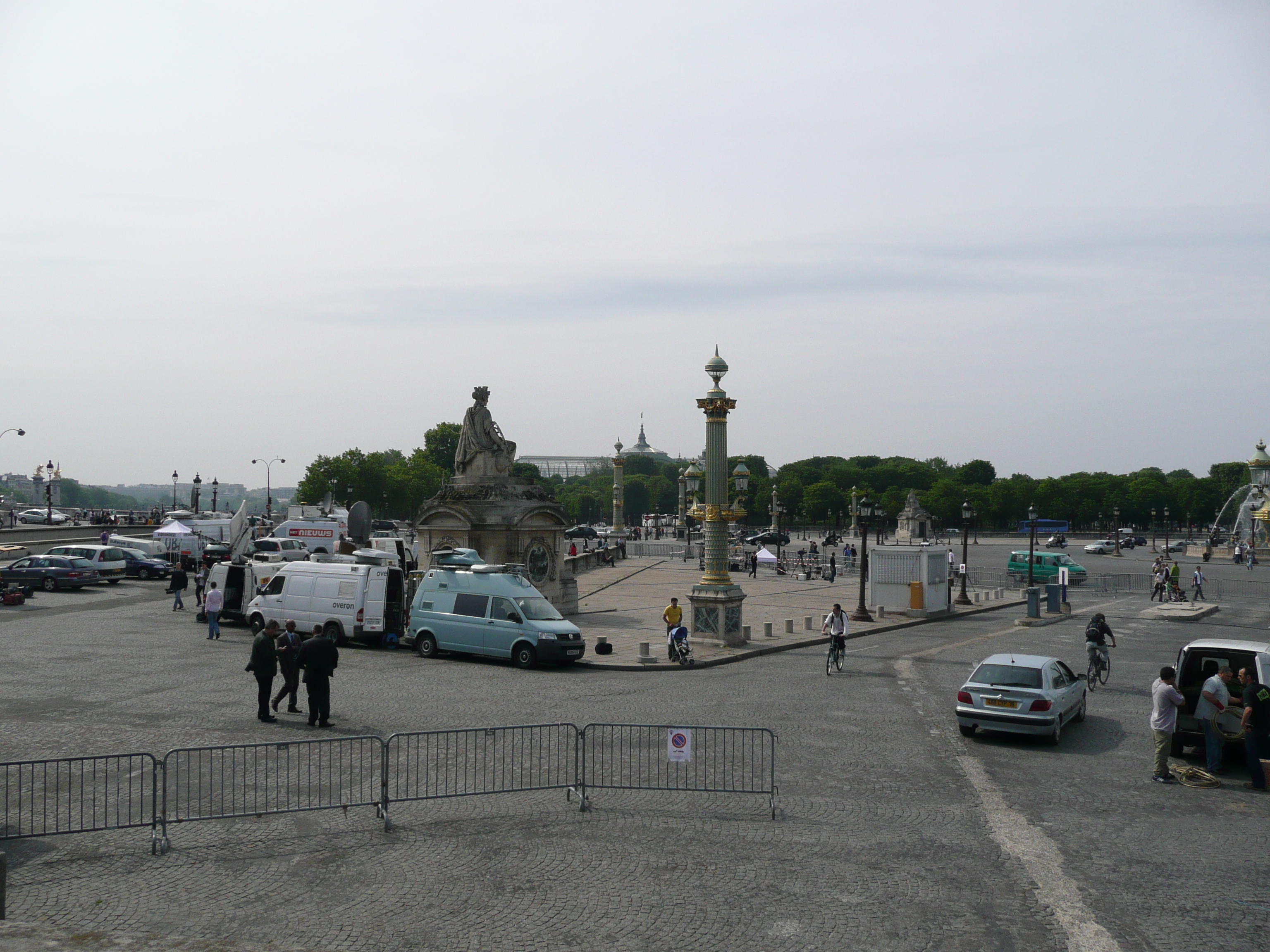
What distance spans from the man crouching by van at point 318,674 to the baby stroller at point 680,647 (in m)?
9.34

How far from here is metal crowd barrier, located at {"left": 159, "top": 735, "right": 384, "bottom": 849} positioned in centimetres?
1064

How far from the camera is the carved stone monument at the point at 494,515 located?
3014 centimetres

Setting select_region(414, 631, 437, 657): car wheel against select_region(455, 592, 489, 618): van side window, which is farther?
select_region(414, 631, 437, 657): car wheel

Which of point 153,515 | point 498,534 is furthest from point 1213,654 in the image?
point 153,515

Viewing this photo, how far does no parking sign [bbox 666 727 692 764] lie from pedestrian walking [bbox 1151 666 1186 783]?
241 inches

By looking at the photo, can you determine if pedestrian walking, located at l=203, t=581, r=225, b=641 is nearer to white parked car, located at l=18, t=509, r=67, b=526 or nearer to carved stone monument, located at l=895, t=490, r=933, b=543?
white parked car, located at l=18, t=509, r=67, b=526

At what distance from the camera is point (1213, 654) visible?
Result: 47.9 ft

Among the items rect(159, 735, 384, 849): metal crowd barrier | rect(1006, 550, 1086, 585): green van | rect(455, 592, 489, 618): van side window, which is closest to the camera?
rect(159, 735, 384, 849): metal crowd barrier

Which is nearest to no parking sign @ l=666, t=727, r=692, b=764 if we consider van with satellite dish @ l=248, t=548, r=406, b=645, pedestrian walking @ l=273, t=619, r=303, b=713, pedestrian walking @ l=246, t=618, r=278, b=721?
pedestrian walking @ l=273, t=619, r=303, b=713

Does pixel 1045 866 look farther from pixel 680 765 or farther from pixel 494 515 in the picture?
pixel 494 515

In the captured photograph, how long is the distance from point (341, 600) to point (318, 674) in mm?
9637

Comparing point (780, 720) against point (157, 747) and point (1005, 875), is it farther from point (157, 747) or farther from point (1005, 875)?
point (157, 747)

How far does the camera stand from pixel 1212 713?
44.3ft

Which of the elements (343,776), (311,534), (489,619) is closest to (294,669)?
(343,776)
